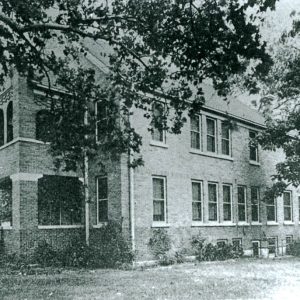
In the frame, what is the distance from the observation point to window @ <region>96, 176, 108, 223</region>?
62.1 feet

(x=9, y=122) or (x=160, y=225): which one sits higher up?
(x=9, y=122)

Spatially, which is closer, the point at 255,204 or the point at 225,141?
the point at 225,141

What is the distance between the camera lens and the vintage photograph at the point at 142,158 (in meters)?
9.61

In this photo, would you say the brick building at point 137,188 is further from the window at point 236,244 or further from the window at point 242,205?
the window at point 236,244

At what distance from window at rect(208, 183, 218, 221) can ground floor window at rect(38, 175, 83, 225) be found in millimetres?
6194

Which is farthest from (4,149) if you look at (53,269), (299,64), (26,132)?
(299,64)

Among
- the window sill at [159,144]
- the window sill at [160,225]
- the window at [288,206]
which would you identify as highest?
the window sill at [159,144]

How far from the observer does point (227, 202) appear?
75.8 ft

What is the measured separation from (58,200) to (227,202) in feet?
27.5

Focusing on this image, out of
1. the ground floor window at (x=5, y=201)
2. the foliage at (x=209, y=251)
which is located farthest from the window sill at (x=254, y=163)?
the ground floor window at (x=5, y=201)

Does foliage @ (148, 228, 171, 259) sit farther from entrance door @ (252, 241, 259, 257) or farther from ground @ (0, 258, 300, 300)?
entrance door @ (252, 241, 259, 257)

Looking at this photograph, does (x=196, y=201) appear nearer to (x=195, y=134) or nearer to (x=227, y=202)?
(x=227, y=202)

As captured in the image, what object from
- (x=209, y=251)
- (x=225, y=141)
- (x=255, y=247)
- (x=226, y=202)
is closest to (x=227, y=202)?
(x=226, y=202)

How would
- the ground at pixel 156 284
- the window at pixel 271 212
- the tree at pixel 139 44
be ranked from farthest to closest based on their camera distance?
the window at pixel 271 212, the ground at pixel 156 284, the tree at pixel 139 44
